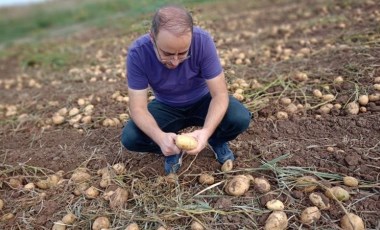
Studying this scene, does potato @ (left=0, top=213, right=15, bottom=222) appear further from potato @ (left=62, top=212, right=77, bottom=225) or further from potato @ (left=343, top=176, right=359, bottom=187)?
potato @ (left=343, top=176, right=359, bottom=187)

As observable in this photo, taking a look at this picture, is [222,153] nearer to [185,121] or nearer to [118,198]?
[185,121]

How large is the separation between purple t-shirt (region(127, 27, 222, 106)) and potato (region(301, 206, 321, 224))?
2.66 feet

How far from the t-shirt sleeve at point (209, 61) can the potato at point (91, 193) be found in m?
0.90

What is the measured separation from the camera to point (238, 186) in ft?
6.91

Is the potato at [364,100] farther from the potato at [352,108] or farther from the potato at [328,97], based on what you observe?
the potato at [328,97]

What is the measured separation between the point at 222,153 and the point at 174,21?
86 cm

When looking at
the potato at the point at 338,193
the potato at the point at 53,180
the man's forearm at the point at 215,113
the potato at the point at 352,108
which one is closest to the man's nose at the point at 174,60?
Result: the man's forearm at the point at 215,113

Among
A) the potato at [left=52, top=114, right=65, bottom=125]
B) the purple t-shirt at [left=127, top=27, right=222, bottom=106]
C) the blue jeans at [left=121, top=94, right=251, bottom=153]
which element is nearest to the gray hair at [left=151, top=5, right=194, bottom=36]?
the purple t-shirt at [left=127, top=27, right=222, bottom=106]

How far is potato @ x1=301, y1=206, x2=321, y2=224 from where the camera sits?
6.25ft

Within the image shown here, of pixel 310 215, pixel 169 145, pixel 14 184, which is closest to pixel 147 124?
pixel 169 145

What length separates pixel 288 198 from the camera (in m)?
2.06

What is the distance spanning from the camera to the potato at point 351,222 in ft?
6.00

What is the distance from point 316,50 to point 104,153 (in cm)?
249

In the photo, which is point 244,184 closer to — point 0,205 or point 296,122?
point 296,122
